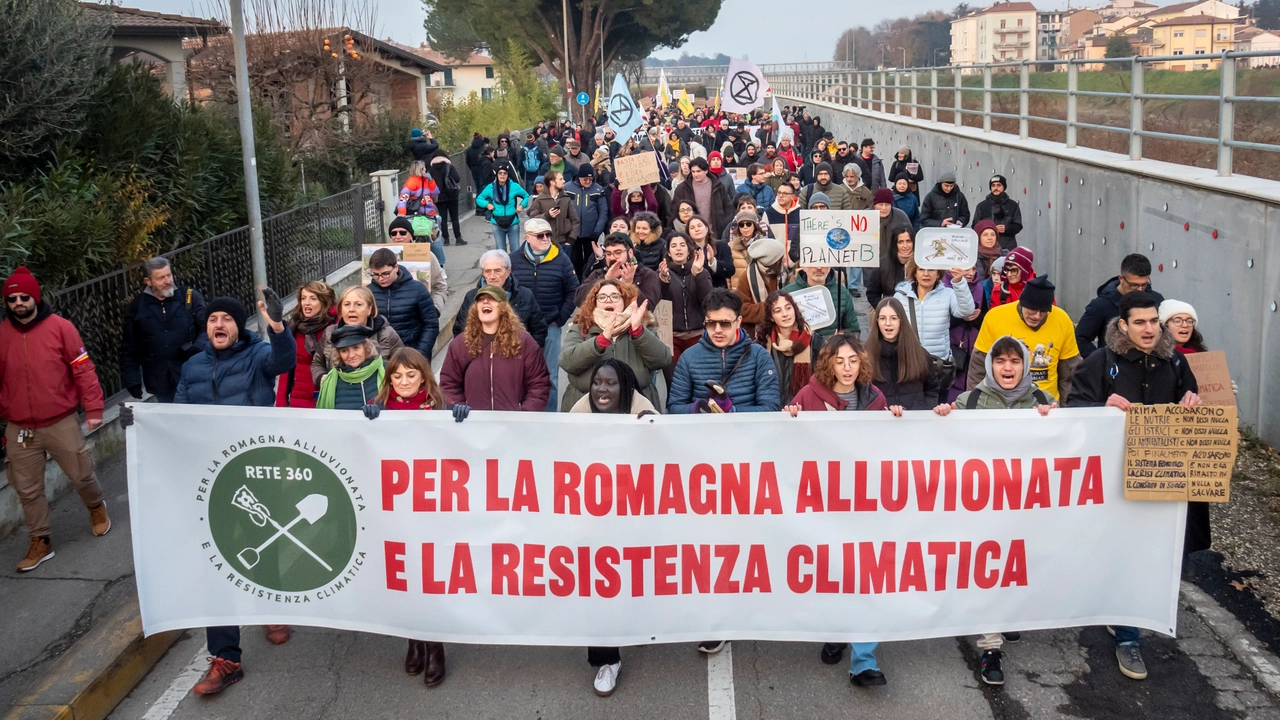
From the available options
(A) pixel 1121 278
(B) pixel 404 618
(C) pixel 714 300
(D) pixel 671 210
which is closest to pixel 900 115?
(D) pixel 671 210

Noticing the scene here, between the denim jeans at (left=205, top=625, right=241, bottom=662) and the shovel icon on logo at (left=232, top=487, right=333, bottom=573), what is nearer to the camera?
the shovel icon on logo at (left=232, top=487, right=333, bottom=573)

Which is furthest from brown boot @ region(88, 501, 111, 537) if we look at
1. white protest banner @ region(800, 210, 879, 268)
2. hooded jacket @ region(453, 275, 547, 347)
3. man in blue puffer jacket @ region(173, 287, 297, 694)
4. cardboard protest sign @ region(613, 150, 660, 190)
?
cardboard protest sign @ region(613, 150, 660, 190)

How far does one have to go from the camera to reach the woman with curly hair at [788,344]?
7.13 m

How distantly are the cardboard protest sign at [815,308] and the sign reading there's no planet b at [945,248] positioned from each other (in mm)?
746

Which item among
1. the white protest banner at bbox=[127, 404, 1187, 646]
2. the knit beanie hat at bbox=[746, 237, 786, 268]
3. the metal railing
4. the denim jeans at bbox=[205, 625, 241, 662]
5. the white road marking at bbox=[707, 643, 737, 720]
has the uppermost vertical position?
the metal railing

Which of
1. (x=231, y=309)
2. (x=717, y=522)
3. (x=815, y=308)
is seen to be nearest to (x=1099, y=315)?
(x=815, y=308)

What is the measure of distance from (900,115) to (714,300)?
22.2 meters

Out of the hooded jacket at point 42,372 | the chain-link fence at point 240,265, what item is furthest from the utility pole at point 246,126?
the hooded jacket at point 42,372

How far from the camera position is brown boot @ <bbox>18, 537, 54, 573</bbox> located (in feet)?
23.0

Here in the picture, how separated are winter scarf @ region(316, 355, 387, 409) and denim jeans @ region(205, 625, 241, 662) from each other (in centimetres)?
116

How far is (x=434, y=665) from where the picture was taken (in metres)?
5.64

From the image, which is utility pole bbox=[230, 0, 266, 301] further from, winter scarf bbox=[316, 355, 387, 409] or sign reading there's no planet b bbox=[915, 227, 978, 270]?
sign reading there's no planet b bbox=[915, 227, 978, 270]

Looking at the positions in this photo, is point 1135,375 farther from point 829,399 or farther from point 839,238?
point 839,238

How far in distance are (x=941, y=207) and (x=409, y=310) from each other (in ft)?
23.6
